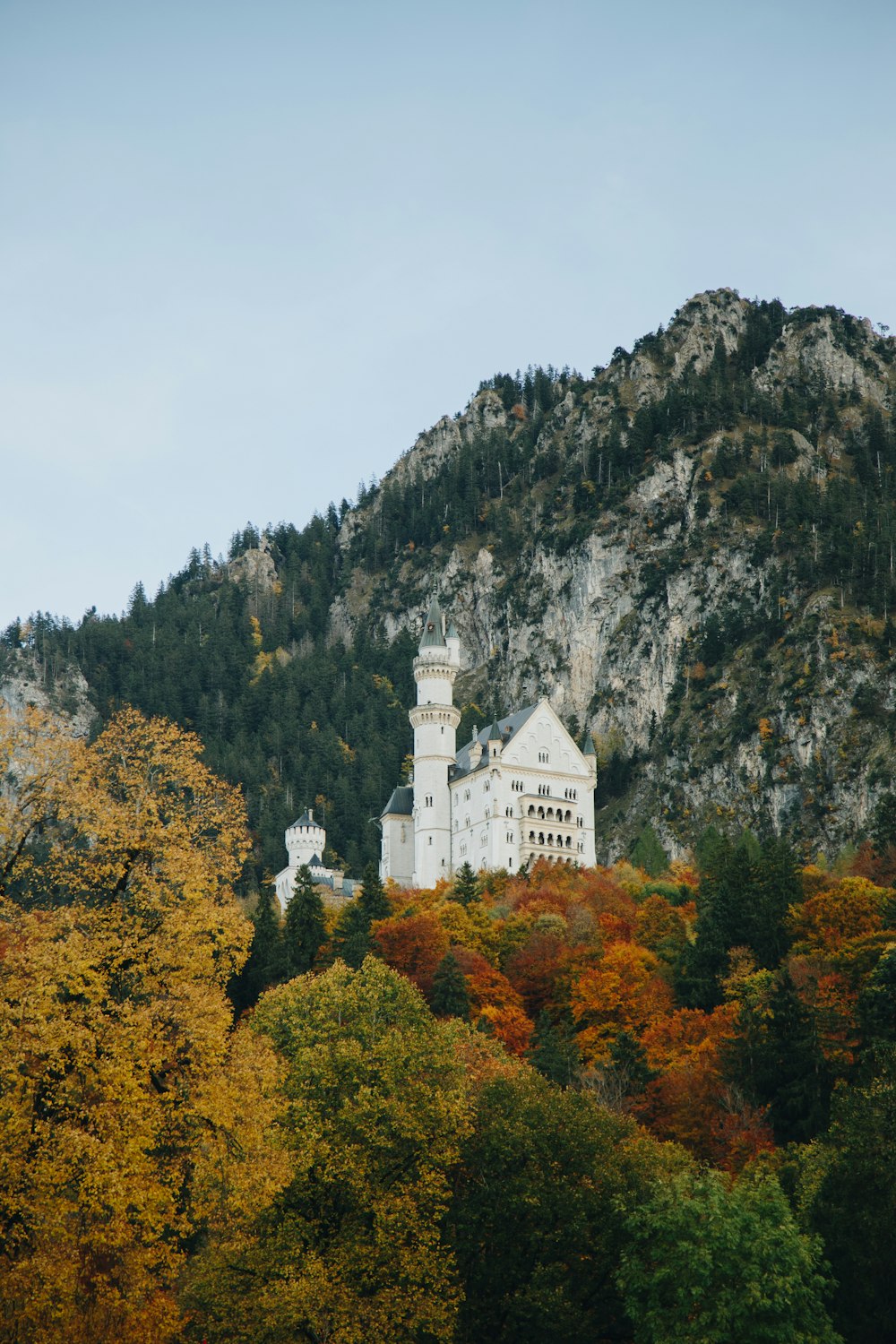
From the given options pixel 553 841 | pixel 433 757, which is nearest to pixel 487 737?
pixel 433 757

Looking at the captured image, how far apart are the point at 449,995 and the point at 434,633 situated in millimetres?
65289

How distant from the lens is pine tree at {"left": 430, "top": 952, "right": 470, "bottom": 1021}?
66.8 metres

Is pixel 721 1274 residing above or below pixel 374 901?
below

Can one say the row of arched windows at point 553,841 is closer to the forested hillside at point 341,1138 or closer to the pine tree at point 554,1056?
the pine tree at point 554,1056

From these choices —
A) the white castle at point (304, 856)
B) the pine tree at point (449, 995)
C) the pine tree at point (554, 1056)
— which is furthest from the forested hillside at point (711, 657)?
the pine tree at point (554, 1056)

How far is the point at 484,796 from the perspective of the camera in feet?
389

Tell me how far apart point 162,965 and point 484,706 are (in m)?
168

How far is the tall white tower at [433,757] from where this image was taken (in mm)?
122500

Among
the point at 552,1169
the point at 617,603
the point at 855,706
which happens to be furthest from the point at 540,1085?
the point at 617,603

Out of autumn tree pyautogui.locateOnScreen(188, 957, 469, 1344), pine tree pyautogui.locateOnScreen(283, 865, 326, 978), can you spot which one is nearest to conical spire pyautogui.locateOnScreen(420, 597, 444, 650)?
pine tree pyautogui.locateOnScreen(283, 865, 326, 978)

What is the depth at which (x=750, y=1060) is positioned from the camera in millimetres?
57250

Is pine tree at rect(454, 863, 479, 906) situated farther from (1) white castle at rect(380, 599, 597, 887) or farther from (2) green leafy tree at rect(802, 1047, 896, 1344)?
(2) green leafy tree at rect(802, 1047, 896, 1344)

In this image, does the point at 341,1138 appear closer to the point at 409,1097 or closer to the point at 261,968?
the point at 409,1097

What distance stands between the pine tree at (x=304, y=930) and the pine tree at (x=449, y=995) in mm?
10094
